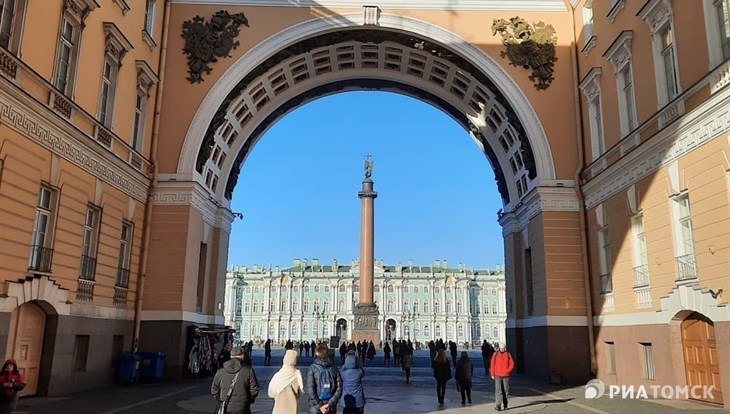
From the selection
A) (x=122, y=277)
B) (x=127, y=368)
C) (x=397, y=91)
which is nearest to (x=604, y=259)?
(x=397, y=91)

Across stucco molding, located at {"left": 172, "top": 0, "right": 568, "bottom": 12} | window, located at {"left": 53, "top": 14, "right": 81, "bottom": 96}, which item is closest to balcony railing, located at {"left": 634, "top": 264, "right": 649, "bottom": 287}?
stucco molding, located at {"left": 172, "top": 0, "right": 568, "bottom": 12}

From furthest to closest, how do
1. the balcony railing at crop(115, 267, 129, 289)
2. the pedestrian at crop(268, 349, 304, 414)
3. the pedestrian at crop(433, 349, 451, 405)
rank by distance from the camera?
the balcony railing at crop(115, 267, 129, 289) → the pedestrian at crop(433, 349, 451, 405) → the pedestrian at crop(268, 349, 304, 414)

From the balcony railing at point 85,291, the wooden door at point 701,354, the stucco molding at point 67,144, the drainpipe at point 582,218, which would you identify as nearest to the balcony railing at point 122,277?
the balcony railing at point 85,291

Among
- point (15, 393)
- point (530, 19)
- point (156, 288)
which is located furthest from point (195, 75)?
point (15, 393)

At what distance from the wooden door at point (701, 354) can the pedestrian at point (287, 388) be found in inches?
464

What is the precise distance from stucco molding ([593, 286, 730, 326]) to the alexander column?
1709 inches

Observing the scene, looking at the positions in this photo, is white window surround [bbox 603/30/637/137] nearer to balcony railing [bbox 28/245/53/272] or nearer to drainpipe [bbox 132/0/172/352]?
drainpipe [bbox 132/0/172/352]

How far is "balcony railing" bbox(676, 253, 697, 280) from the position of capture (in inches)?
616

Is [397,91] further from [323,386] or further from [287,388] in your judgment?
[287,388]

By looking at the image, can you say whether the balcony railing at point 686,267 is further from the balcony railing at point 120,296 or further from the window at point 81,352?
the balcony railing at point 120,296

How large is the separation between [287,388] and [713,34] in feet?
45.4

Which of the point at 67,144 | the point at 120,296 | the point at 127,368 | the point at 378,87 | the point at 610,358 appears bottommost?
the point at 127,368

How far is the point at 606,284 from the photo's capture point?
21.5 metres

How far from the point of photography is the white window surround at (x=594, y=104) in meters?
22.5
